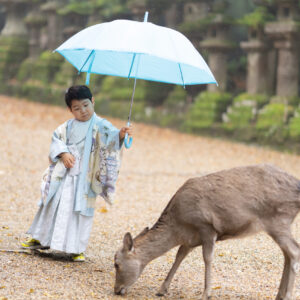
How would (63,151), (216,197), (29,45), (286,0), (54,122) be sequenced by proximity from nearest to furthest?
1. (216,197)
2. (63,151)
3. (286,0)
4. (54,122)
5. (29,45)

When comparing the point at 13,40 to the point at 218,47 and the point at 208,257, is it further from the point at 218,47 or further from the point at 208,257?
the point at 208,257

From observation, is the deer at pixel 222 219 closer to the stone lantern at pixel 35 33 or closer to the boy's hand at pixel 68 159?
the boy's hand at pixel 68 159

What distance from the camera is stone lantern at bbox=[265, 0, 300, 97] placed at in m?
11.8

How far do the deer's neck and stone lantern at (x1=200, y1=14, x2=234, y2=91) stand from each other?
996 cm

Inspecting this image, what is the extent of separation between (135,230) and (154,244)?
84.5 inches

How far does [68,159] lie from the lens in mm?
4586

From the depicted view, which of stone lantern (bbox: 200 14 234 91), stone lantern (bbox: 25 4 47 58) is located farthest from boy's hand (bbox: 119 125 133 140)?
stone lantern (bbox: 25 4 47 58)

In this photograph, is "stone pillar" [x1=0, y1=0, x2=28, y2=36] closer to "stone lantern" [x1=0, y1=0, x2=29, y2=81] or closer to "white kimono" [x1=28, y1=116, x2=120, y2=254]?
"stone lantern" [x1=0, y1=0, x2=29, y2=81]

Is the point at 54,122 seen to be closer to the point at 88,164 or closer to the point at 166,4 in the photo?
the point at 166,4

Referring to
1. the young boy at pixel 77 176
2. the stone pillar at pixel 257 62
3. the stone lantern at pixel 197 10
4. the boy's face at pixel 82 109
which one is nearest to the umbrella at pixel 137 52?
the young boy at pixel 77 176

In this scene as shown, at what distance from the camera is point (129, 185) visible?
28.3 feet

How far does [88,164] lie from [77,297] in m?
1.21

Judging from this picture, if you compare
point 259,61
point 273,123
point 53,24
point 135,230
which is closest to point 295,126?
point 273,123

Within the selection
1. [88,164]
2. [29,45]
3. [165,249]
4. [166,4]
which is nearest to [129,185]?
[88,164]
